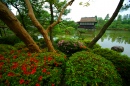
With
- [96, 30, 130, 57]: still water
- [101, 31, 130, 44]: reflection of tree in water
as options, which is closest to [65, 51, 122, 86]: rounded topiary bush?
[96, 30, 130, 57]: still water

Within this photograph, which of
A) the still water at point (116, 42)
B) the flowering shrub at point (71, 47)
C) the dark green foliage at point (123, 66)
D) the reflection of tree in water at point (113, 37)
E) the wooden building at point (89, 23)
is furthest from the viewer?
the wooden building at point (89, 23)

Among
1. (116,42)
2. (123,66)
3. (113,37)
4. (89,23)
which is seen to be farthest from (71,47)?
(89,23)

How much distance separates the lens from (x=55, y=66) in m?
3.01

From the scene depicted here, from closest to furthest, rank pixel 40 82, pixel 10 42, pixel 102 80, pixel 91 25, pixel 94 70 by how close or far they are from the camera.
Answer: pixel 40 82 → pixel 102 80 → pixel 94 70 → pixel 10 42 → pixel 91 25

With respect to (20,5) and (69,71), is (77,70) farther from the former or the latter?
(20,5)

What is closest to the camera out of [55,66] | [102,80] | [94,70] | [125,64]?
[102,80]

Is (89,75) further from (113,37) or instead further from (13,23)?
(113,37)

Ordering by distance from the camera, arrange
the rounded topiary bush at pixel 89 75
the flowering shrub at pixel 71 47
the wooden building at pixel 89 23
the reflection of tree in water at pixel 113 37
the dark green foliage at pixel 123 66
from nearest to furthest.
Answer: the rounded topiary bush at pixel 89 75 → the dark green foliage at pixel 123 66 → the flowering shrub at pixel 71 47 → the reflection of tree in water at pixel 113 37 → the wooden building at pixel 89 23

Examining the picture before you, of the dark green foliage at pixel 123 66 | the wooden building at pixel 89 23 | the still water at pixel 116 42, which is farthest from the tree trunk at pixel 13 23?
the wooden building at pixel 89 23

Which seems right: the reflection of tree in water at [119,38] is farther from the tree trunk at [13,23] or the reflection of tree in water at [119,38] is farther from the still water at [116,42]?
the tree trunk at [13,23]

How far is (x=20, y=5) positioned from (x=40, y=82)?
796 cm

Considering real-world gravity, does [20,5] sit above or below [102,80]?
above

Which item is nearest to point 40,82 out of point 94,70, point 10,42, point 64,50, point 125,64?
point 94,70

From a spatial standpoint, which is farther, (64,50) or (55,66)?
(64,50)
